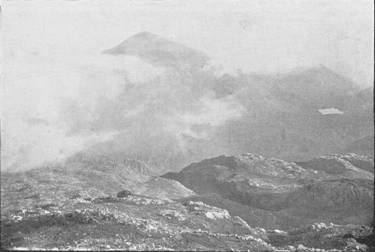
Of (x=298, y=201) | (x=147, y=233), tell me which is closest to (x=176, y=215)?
(x=147, y=233)

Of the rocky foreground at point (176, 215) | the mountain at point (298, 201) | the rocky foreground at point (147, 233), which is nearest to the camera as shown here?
the rocky foreground at point (147, 233)

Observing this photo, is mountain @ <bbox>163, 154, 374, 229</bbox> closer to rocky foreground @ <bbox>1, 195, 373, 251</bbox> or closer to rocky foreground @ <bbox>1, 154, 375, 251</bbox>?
rocky foreground @ <bbox>1, 154, 375, 251</bbox>

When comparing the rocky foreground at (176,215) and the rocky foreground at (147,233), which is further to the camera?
the rocky foreground at (176,215)

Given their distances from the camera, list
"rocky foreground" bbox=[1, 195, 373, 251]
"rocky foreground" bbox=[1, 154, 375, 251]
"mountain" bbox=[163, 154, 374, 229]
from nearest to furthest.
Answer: "rocky foreground" bbox=[1, 195, 373, 251] < "rocky foreground" bbox=[1, 154, 375, 251] < "mountain" bbox=[163, 154, 374, 229]

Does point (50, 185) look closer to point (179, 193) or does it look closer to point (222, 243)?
point (179, 193)

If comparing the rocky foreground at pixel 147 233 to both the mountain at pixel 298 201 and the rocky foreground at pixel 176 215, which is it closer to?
the rocky foreground at pixel 176 215

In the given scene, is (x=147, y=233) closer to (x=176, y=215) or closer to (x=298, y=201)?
(x=176, y=215)

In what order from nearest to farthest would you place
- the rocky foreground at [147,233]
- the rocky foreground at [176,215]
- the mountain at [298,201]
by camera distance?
the rocky foreground at [147,233] < the rocky foreground at [176,215] < the mountain at [298,201]

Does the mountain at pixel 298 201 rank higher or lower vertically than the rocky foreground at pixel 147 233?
lower

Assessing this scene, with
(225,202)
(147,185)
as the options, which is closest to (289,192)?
(225,202)

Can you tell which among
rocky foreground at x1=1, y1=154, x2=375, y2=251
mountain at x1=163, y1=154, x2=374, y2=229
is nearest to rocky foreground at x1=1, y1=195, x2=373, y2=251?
rocky foreground at x1=1, y1=154, x2=375, y2=251

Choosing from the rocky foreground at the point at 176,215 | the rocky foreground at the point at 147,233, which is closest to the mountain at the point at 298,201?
the rocky foreground at the point at 176,215

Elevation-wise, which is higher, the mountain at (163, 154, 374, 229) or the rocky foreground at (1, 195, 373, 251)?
the rocky foreground at (1, 195, 373, 251)
